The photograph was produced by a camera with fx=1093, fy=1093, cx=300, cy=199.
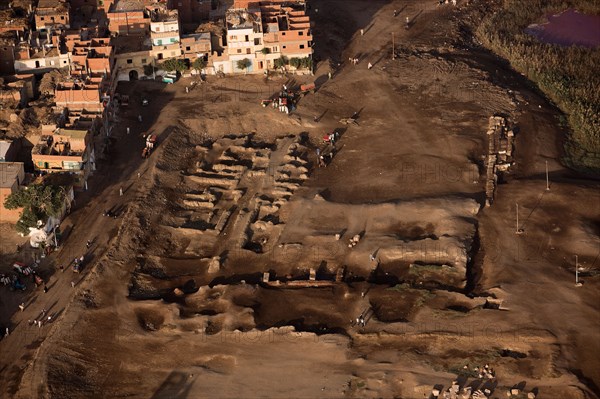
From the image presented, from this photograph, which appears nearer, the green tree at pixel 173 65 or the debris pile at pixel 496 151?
the debris pile at pixel 496 151

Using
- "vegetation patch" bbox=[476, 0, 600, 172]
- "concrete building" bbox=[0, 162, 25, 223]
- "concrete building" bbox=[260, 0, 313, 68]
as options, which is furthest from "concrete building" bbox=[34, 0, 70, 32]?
"vegetation patch" bbox=[476, 0, 600, 172]

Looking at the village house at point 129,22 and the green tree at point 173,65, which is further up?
the village house at point 129,22

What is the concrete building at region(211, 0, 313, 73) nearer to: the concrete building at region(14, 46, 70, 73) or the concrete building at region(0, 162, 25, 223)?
the concrete building at region(14, 46, 70, 73)

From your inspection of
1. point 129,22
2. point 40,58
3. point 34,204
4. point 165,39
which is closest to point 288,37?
point 165,39

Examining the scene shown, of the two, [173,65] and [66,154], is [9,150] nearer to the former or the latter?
[66,154]

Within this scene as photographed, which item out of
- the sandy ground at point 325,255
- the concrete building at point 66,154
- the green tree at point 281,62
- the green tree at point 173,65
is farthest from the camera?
the green tree at point 281,62

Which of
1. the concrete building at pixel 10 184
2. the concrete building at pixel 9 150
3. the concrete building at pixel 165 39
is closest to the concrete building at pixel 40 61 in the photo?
the concrete building at pixel 165 39

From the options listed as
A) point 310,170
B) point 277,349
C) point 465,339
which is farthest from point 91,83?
point 465,339

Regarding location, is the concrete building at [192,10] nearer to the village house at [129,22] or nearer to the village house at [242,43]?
the village house at [129,22]
